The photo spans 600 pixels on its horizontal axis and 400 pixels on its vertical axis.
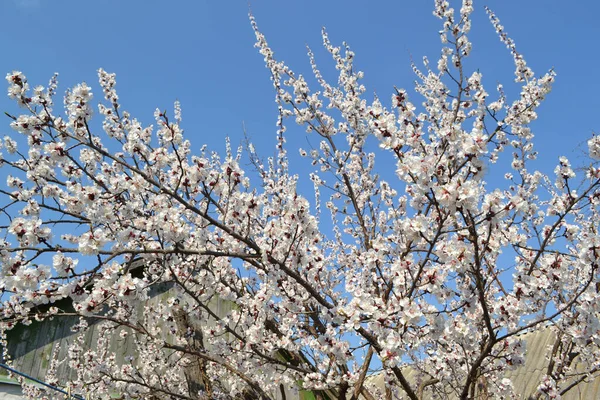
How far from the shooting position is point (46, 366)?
8602 millimetres

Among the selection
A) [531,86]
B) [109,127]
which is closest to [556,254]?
[531,86]

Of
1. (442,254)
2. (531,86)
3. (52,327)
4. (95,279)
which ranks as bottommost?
(95,279)

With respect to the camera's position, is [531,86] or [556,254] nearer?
[556,254]

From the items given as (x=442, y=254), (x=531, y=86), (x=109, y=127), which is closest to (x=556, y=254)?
(x=442, y=254)

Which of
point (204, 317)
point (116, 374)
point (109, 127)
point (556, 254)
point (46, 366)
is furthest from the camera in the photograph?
point (46, 366)

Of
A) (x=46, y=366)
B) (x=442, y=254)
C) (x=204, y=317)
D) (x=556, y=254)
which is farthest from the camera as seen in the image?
(x=46, y=366)

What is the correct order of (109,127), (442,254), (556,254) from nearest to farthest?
(442,254)
(556,254)
(109,127)

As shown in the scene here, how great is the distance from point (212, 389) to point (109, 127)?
12.4ft

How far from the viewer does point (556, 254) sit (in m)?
3.53

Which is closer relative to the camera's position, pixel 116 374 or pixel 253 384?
pixel 253 384

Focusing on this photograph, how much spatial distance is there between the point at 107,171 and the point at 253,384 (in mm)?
2761

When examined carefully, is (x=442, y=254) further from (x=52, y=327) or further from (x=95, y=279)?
(x=52, y=327)

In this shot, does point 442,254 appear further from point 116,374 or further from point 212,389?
point 116,374

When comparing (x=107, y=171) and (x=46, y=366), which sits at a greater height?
(x=107, y=171)
